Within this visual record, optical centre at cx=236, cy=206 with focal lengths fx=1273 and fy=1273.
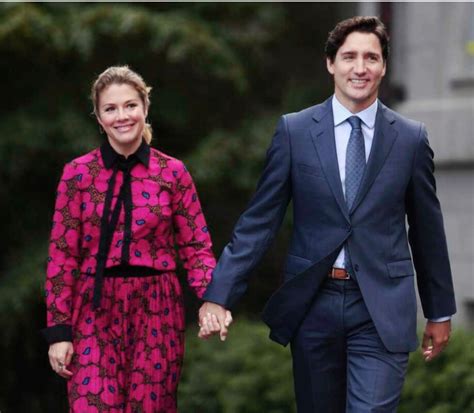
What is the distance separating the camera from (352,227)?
4.93m

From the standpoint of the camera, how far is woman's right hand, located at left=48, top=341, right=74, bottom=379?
516cm

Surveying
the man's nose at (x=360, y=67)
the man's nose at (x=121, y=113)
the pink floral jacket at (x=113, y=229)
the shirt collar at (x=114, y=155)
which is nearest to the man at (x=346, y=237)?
the man's nose at (x=360, y=67)

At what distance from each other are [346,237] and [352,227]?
0.05 meters

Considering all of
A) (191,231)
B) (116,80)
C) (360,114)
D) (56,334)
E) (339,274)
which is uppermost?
(116,80)

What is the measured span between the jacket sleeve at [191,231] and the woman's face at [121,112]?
0.29 meters

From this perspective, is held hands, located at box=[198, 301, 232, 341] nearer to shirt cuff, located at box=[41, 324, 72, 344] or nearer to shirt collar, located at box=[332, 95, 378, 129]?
shirt cuff, located at box=[41, 324, 72, 344]

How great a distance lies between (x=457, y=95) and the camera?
877 cm

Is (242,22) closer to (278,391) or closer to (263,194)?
(278,391)

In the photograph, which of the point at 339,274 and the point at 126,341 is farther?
the point at 126,341

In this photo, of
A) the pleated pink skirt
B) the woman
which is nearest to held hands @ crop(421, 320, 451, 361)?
the woman

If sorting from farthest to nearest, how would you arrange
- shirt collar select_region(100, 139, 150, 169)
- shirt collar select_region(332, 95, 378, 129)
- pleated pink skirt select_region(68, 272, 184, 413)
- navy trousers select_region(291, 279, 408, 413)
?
shirt collar select_region(100, 139, 150, 169), pleated pink skirt select_region(68, 272, 184, 413), shirt collar select_region(332, 95, 378, 129), navy trousers select_region(291, 279, 408, 413)

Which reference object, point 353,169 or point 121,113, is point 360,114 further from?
point 121,113

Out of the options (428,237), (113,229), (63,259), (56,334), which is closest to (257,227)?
(113,229)

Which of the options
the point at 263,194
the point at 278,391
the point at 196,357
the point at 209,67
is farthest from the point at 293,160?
the point at 209,67
